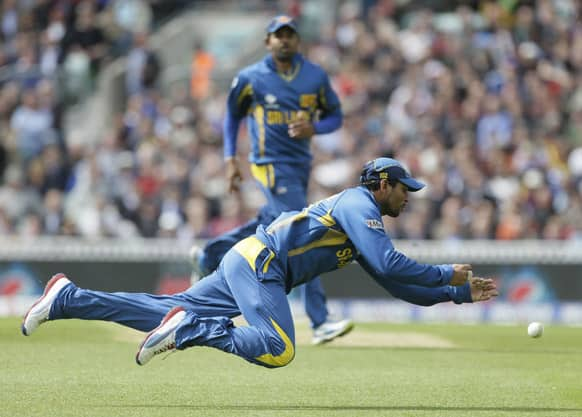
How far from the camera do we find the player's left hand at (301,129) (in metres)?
11.8

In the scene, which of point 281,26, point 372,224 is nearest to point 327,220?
point 372,224

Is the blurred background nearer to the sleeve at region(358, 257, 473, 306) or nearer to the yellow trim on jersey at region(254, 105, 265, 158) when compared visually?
the yellow trim on jersey at region(254, 105, 265, 158)

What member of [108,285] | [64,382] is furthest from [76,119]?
[64,382]

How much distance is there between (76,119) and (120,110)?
77cm

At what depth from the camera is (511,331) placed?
1438 centimetres

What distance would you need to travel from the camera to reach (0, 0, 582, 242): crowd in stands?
18.3m

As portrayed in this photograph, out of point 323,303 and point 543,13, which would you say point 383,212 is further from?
point 543,13

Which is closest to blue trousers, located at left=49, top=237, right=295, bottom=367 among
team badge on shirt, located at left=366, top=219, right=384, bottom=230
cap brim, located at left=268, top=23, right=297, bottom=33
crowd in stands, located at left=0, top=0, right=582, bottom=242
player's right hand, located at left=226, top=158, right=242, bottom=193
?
team badge on shirt, located at left=366, top=219, right=384, bottom=230

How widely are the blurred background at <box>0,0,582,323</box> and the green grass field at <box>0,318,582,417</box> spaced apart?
4.54 meters

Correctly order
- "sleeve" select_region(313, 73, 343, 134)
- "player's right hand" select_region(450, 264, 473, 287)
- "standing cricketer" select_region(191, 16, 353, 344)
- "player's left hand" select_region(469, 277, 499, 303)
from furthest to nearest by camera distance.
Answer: "sleeve" select_region(313, 73, 343, 134) → "standing cricketer" select_region(191, 16, 353, 344) → "player's left hand" select_region(469, 277, 499, 303) → "player's right hand" select_region(450, 264, 473, 287)

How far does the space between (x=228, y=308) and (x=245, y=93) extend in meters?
3.57

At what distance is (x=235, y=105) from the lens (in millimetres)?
12359

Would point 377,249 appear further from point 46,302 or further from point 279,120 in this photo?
point 279,120

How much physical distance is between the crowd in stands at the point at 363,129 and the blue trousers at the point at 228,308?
877 centimetres
